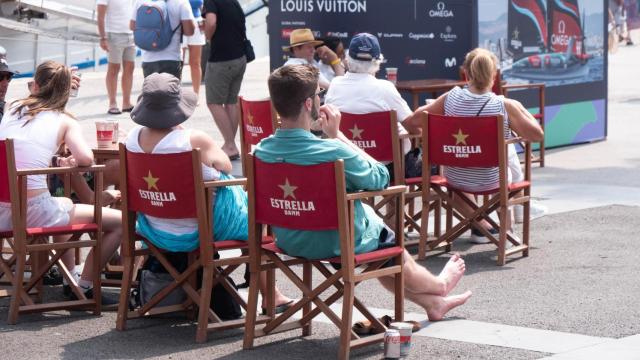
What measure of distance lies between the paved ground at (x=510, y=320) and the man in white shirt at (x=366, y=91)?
1.01 m

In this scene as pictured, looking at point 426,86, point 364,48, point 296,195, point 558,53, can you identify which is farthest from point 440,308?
point 558,53

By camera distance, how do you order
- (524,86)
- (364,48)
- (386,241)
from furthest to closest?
(524,86)
(364,48)
(386,241)

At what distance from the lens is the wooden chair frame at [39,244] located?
21.9 feet

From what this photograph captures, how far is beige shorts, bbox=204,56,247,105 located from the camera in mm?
13086

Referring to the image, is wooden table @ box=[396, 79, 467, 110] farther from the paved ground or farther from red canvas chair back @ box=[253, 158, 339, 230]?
red canvas chair back @ box=[253, 158, 339, 230]

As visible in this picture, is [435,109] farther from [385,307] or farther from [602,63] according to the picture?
[602,63]

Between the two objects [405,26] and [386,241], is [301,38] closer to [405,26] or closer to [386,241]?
[405,26]

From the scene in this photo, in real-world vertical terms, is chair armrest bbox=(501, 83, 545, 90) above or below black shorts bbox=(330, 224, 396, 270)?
above

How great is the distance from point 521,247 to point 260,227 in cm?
278

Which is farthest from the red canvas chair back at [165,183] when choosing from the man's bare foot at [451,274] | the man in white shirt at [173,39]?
the man in white shirt at [173,39]

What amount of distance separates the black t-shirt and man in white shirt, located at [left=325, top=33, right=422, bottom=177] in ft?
13.8

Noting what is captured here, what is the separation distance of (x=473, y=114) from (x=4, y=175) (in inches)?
122

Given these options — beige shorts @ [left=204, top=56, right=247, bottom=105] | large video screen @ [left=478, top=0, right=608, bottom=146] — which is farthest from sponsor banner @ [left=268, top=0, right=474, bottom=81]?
beige shorts @ [left=204, top=56, right=247, bottom=105]

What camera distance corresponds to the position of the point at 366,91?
8852mm
